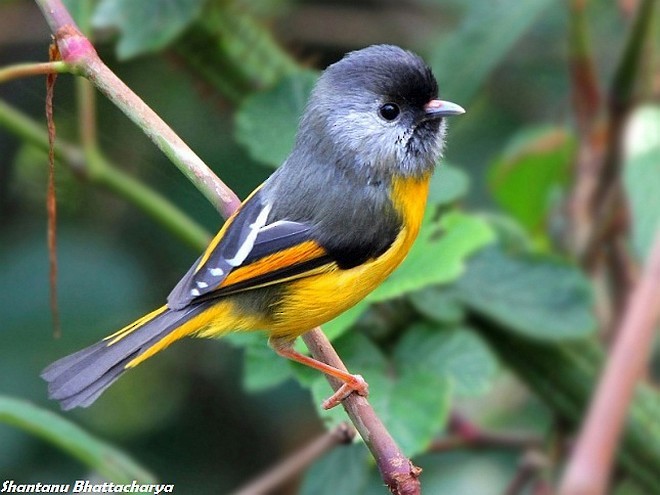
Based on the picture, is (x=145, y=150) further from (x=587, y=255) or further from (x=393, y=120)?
(x=587, y=255)

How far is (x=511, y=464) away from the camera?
3.11 m

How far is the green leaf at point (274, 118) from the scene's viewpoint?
238cm

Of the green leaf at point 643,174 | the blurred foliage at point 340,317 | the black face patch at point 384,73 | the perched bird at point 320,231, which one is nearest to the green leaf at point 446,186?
the blurred foliage at point 340,317

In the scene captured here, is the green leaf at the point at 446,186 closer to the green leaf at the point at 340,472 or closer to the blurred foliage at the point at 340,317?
the blurred foliage at the point at 340,317

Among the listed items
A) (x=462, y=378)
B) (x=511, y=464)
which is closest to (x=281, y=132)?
(x=462, y=378)

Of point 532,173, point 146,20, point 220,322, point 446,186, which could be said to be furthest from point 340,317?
point 532,173

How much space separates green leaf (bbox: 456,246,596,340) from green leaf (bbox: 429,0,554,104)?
1.47ft

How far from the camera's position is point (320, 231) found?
2037 millimetres

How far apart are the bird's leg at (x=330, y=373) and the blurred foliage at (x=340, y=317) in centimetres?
4

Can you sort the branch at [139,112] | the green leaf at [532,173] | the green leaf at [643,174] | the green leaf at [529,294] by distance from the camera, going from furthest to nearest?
1. the green leaf at [532,173]
2. the green leaf at [529,294]
3. the green leaf at [643,174]
4. the branch at [139,112]

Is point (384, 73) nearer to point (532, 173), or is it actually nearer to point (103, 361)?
point (103, 361)

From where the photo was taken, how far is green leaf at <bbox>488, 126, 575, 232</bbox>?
301cm

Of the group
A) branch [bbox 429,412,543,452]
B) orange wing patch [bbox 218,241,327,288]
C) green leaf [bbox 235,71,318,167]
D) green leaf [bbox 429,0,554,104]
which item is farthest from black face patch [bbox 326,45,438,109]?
branch [bbox 429,412,543,452]

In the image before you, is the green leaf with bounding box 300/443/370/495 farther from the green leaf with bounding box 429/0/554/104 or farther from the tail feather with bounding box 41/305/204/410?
the green leaf with bounding box 429/0/554/104
